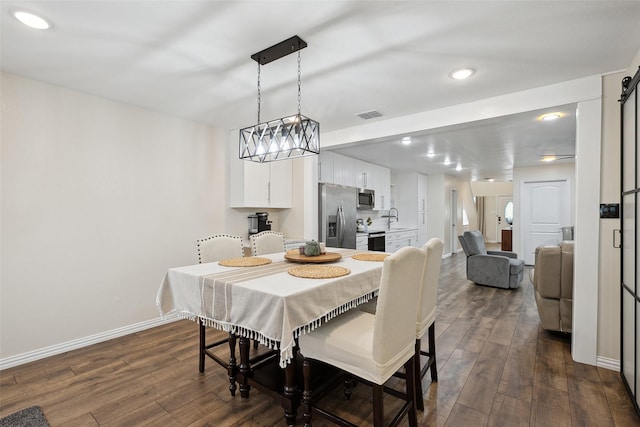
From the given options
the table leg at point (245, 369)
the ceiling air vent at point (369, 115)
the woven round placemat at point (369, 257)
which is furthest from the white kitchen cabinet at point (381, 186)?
the table leg at point (245, 369)

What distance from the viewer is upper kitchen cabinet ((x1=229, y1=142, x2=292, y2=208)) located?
13.1 feet

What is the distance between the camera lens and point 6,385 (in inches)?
87.5

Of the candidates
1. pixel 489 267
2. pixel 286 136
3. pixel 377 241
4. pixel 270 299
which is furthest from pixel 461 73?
pixel 377 241

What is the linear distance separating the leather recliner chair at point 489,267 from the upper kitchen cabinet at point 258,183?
119 inches

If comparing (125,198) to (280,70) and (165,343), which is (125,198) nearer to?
(165,343)

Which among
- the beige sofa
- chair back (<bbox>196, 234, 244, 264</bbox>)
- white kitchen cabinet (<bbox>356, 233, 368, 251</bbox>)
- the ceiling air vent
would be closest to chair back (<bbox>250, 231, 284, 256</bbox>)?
chair back (<bbox>196, 234, 244, 264</bbox>)

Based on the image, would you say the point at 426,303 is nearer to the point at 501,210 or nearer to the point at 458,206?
the point at 458,206

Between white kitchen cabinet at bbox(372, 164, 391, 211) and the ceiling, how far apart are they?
3344 millimetres

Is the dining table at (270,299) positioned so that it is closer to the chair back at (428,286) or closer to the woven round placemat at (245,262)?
the woven round placemat at (245,262)

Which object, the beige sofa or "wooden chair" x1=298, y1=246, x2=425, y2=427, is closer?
"wooden chair" x1=298, y1=246, x2=425, y2=427

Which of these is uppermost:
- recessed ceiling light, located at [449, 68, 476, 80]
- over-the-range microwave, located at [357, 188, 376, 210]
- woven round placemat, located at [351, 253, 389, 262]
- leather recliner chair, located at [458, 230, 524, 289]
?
recessed ceiling light, located at [449, 68, 476, 80]

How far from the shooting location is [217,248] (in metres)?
2.70

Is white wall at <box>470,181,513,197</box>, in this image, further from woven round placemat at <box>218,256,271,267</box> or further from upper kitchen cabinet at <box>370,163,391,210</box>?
woven round placemat at <box>218,256,271,267</box>

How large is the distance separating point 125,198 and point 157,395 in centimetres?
193
